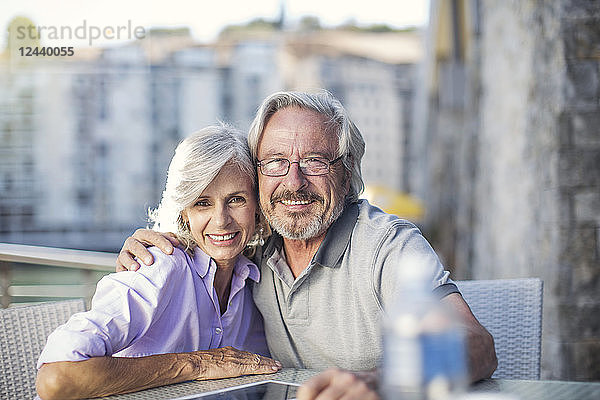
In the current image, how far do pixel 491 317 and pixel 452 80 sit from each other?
718 centimetres

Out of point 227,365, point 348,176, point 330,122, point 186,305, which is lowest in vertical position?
point 227,365

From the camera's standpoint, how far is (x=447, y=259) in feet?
27.0

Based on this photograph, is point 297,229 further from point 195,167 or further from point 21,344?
point 21,344

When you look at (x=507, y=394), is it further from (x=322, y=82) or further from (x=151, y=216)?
(x=322, y=82)

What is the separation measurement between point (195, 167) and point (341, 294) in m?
0.49

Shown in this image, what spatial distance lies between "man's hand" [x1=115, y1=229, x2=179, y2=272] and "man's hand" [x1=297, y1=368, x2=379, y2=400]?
67 centimetres

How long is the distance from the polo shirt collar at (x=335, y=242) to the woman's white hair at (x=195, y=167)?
0.22 m

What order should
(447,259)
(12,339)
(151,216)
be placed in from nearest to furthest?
(12,339) < (151,216) < (447,259)

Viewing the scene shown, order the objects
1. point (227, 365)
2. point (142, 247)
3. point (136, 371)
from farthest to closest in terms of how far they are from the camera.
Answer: point (142, 247) < point (227, 365) < point (136, 371)

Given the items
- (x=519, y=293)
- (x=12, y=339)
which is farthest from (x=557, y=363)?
(x=12, y=339)

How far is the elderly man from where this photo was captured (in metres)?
1.72

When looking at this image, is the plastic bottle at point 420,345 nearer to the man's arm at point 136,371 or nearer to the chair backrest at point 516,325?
the man's arm at point 136,371

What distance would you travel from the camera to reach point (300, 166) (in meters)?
1.90

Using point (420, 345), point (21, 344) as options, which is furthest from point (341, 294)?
point (420, 345)
